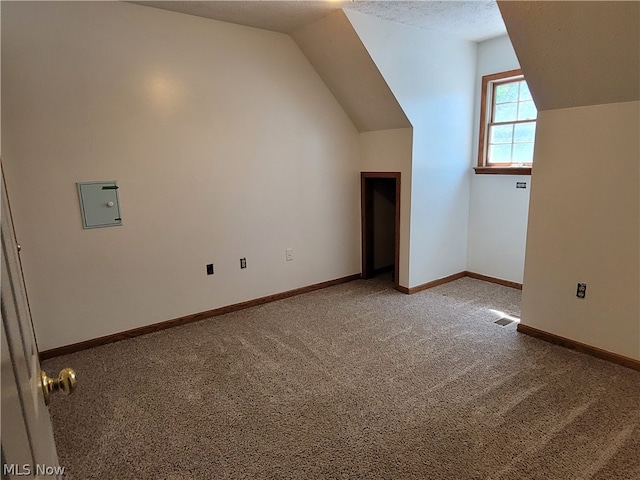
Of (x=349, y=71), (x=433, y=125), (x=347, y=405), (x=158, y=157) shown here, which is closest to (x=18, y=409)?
(x=347, y=405)

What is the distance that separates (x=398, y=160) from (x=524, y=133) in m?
1.32

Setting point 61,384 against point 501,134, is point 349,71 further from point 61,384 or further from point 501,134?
point 61,384

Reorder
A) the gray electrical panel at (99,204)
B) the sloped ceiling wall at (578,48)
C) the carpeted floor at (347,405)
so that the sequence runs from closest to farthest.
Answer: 1. the carpeted floor at (347,405)
2. the sloped ceiling wall at (578,48)
3. the gray electrical panel at (99,204)

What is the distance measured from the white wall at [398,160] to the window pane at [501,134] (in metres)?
1.10

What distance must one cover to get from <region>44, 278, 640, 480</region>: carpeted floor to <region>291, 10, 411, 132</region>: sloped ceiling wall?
6.51ft

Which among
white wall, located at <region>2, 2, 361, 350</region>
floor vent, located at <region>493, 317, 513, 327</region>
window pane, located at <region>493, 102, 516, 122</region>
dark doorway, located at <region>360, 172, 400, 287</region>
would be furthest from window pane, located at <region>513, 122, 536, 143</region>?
floor vent, located at <region>493, 317, 513, 327</region>

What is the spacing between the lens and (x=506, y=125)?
4082mm

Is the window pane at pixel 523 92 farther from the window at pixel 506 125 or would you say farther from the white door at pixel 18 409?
the white door at pixel 18 409

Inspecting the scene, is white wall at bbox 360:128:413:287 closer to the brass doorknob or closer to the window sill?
the window sill

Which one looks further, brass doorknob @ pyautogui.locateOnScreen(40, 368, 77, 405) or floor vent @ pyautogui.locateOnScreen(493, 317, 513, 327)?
floor vent @ pyautogui.locateOnScreen(493, 317, 513, 327)

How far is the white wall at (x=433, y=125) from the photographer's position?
11.3ft

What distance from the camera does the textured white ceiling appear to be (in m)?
2.91

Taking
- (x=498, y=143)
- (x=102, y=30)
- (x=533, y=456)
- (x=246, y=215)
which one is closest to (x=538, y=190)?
(x=498, y=143)

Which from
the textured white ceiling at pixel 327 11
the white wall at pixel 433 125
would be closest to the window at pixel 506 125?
the white wall at pixel 433 125
